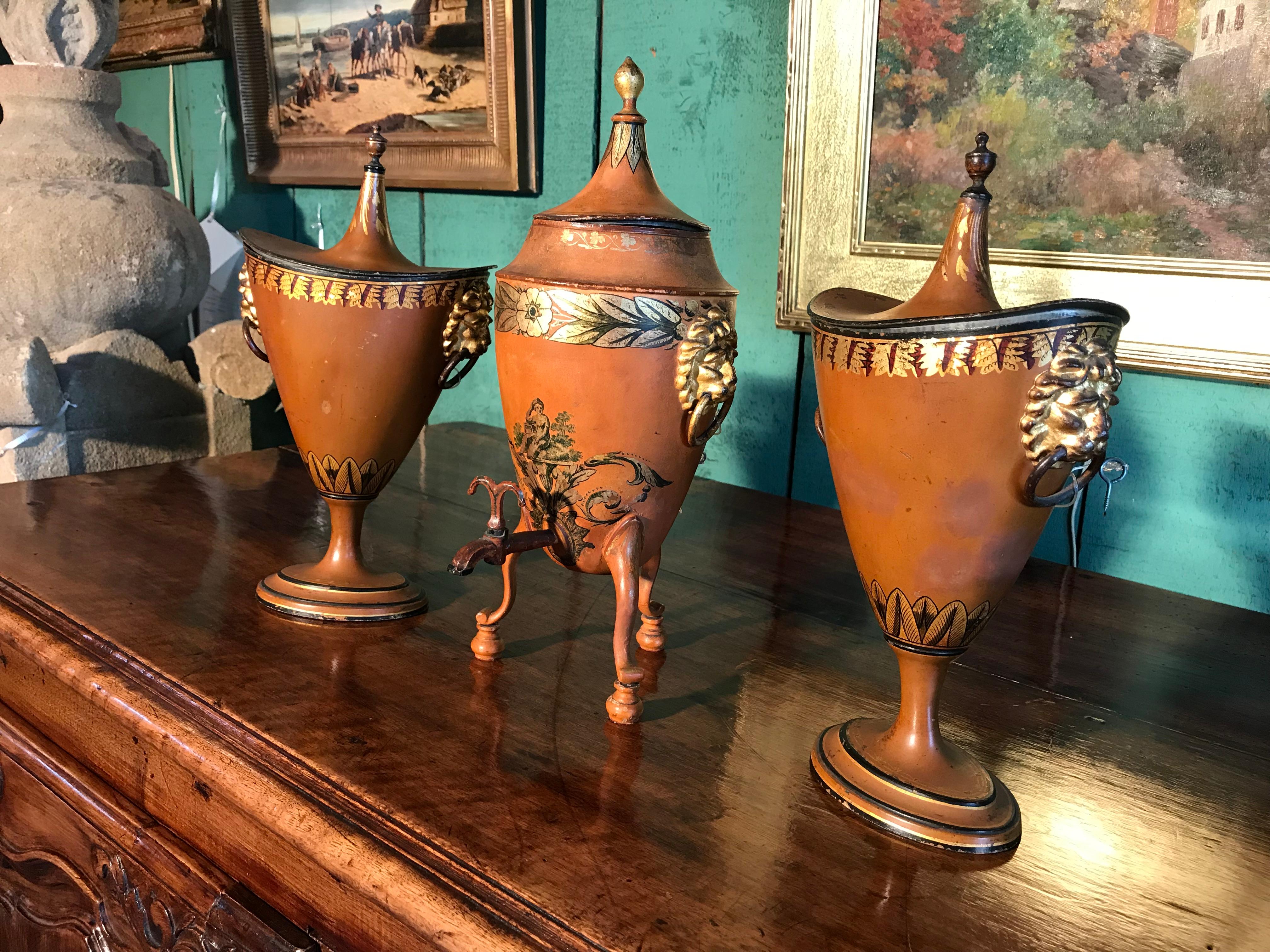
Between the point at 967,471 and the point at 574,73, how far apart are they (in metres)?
1.13

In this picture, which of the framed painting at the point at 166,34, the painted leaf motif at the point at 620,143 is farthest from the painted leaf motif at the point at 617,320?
the framed painting at the point at 166,34

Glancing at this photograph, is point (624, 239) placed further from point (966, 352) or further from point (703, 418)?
point (966, 352)

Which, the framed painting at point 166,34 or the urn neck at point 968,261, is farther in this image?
the framed painting at point 166,34

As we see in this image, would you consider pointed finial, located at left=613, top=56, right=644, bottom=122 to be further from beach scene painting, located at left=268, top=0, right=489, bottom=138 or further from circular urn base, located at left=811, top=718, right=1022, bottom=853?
beach scene painting, located at left=268, top=0, right=489, bottom=138

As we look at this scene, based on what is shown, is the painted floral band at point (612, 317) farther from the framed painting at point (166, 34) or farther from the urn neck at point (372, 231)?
the framed painting at point (166, 34)

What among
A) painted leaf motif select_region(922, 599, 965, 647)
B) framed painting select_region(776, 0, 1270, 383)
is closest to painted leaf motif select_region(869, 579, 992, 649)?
painted leaf motif select_region(922, 599, 965, 647)

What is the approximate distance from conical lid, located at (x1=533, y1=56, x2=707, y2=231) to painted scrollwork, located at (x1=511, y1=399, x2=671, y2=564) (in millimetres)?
124

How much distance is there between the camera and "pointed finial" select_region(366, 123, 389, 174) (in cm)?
76

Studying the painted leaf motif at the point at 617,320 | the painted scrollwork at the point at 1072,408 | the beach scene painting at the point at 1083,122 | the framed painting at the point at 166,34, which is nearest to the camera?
the painted scrollwork at the point at 1072,408

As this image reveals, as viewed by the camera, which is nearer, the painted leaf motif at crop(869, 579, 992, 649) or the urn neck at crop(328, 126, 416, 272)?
the painted leaf motif at crop(869, 579, 992, 649)

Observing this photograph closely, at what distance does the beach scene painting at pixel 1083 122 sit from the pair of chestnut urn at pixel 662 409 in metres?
0.43

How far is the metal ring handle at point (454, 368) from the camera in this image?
2.43 ft

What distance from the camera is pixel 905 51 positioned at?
3.46 ft

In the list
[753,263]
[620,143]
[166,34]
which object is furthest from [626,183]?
[166,34]
